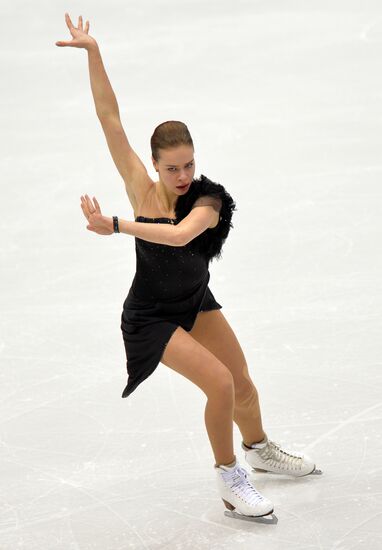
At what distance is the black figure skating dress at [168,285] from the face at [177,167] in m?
0.08

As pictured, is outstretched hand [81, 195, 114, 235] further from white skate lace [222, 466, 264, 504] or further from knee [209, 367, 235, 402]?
white skate lace [222, 466, 264, 504]

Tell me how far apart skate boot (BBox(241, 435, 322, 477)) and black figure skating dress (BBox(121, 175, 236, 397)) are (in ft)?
2.07

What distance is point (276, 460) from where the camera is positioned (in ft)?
13.9

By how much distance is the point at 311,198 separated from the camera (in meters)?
7.16

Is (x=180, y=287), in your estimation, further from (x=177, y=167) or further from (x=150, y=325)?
(x=177, y=167)

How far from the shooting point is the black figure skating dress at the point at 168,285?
3.84m

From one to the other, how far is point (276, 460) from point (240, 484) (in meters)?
0.34

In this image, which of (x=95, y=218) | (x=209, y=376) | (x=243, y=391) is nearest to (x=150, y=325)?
(x=209, y=376)

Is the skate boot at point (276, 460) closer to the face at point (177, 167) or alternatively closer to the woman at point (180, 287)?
the woman at point (180, 287)

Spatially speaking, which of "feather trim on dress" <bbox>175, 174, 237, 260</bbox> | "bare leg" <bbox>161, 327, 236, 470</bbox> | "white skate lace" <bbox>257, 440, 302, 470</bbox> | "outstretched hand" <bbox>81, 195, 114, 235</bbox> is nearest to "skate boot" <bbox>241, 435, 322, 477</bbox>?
"white skate lace" <bbox>257, 440, 302, 470</bbox>

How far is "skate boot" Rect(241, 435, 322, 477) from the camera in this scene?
4.21 metres

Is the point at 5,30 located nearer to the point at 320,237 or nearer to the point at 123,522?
the point at 320,237

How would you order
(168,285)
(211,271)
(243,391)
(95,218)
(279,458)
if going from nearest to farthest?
1. (95,218)
2. (168,285)
3. (243,391)
4. (279,458)
5. (211,271)

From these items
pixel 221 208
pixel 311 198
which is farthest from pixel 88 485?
pixel 311 198
